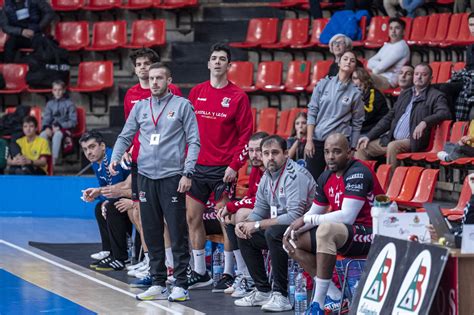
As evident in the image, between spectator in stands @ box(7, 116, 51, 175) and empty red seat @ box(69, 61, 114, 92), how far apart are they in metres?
1.73

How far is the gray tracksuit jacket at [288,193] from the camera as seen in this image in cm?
757

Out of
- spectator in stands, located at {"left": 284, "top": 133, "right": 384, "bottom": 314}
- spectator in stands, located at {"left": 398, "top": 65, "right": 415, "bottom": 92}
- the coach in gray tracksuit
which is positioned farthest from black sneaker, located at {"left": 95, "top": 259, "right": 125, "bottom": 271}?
spectator in stands, located at {"left": 398, "top": 65, "right": 415, "bottom": 92}

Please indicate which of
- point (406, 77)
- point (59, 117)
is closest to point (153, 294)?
point (406, 77)

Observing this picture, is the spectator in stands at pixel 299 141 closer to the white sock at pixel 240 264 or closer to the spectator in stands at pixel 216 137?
the spectator in stands at pixel 216 137

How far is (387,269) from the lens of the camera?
20.5 feet

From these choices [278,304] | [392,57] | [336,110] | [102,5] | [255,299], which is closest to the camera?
[278,304]

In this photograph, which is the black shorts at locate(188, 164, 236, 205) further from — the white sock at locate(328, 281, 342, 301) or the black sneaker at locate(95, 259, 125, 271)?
the white sock at locate(328, 281, 342, 301)

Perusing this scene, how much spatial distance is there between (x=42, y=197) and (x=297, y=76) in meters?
3.61

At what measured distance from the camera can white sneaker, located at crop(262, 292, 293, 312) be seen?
7508 millimetres

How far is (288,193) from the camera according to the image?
7.61 metres

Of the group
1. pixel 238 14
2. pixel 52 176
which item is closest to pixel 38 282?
pixel 52 176

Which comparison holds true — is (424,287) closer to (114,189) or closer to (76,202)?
(114,189)

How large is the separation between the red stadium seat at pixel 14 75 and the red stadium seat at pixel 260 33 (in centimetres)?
309

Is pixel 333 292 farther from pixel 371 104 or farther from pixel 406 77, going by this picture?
pixel 406 77
